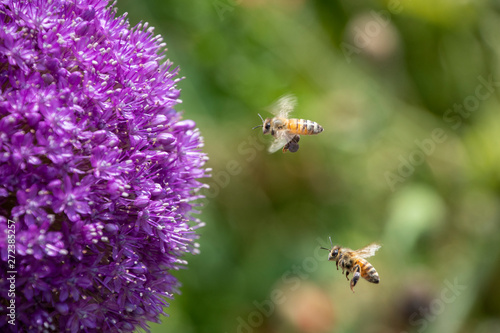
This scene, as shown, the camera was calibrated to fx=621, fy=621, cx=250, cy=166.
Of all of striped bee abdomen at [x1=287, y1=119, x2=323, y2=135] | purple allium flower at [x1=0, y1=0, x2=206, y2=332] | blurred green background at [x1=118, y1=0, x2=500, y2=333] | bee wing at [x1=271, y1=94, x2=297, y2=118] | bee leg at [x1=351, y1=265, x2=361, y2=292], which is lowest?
purple allium flower at [x1=0, y1=0, x2=206, y2=332]

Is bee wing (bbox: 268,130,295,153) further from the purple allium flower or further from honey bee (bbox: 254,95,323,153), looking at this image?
the purple allium flower

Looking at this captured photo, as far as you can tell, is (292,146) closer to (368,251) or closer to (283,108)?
(283,108)

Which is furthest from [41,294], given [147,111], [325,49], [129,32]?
[325,49]

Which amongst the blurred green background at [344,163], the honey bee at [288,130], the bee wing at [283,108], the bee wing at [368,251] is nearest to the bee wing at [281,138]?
the honey bee at [288,130]

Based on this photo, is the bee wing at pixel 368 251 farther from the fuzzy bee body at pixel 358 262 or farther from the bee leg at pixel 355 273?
the bee leg at pixel 355 273

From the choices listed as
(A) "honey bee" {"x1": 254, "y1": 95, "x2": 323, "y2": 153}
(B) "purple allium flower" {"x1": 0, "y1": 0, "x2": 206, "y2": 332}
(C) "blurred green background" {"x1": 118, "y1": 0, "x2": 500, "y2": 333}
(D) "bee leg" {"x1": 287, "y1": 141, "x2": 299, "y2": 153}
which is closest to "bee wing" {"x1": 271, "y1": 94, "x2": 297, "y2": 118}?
(A) "honey bee" {"x1": 254, "y1": 95, "x2": 323, "y2": 153}

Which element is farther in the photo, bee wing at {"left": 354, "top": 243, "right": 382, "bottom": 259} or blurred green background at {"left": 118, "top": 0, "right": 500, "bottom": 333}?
blurred green background at {"left": 118, "top": 0, "right": 500, "bottom": 333}

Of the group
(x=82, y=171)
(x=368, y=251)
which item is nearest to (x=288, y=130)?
(x=368, y=251)
